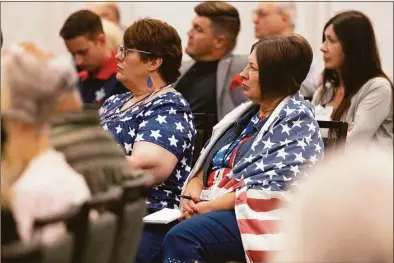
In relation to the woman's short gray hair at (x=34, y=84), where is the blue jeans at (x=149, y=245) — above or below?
below

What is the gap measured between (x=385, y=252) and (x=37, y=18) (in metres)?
7.32

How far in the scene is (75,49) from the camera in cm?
498

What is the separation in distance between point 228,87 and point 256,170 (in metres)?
1.69

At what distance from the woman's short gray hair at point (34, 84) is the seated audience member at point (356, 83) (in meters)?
2.74

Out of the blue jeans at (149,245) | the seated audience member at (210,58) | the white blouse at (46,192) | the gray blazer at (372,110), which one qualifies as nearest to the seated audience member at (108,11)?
the seated audience member at (210,58)

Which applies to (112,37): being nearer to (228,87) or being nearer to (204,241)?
(228,87)

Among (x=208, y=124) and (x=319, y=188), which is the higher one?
(x=319, y=188)

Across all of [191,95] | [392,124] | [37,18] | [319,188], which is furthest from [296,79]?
[37,18]

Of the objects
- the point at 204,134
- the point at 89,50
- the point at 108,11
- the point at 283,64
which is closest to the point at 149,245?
the point at 204,134

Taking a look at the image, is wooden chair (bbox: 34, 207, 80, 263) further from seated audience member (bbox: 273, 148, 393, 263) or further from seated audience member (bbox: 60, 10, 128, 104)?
seated audience member (bbox: 60, 10, 128, 104)

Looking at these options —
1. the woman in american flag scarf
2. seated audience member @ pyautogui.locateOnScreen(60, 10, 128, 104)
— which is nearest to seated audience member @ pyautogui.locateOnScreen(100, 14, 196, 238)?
the woman in american flag scarf

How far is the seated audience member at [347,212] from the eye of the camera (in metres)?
1.18

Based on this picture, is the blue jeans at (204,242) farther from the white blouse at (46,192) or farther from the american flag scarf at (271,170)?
the white blouse at (46,192)

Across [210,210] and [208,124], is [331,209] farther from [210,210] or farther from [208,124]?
[208,124]
